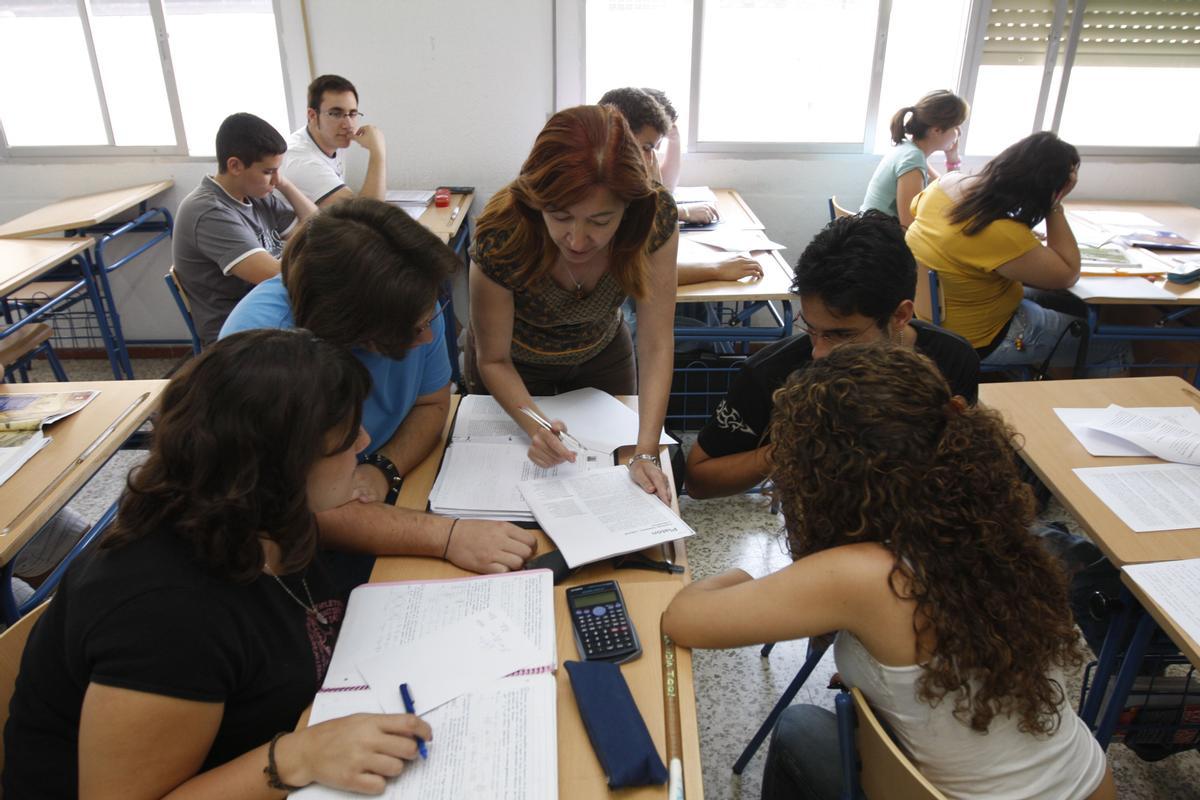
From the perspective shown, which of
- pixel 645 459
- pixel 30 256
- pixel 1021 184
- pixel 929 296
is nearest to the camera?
pixel 645 459

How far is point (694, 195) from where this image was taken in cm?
377

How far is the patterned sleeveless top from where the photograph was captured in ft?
5.14

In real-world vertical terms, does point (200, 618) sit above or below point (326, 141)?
below

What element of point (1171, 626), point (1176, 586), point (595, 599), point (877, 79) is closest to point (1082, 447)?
point (1176, 586)

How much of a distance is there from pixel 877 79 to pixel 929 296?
5.29 ft

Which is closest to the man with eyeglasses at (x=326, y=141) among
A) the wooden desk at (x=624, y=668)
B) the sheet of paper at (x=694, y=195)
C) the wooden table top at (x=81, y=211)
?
the wooden table top at (x=81, y=211)

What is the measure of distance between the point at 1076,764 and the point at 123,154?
14.4 feet

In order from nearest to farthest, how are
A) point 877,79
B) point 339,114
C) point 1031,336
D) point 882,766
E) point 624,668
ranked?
point 882,766 < point 624,668 < point 1031,336 < point 339,114 < point 877,79

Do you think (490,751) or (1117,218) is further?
(1117,218)

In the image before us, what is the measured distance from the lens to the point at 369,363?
1445mm

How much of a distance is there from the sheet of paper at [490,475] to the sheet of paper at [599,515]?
3 cm

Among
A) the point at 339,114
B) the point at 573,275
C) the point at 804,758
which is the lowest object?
the point at 804,758

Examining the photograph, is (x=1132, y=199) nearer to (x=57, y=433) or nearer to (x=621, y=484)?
(x=621, y=484)

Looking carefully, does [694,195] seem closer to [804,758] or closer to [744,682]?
[744,682]
